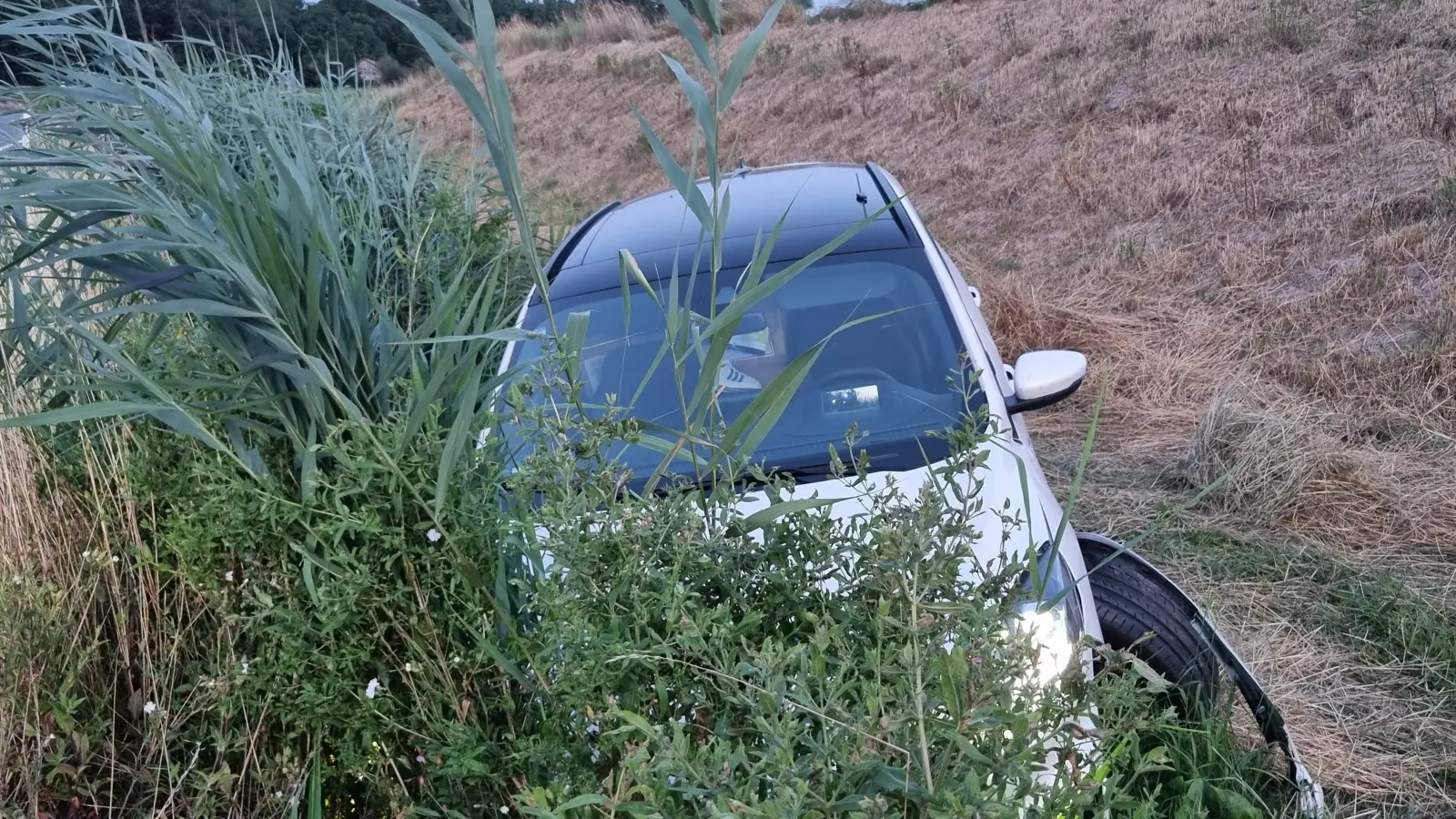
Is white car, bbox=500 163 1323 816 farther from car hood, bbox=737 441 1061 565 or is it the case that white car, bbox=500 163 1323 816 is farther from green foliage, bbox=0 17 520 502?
green foliage, bbox=0 17 520 502

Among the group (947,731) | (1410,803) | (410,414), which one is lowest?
(1410,803)

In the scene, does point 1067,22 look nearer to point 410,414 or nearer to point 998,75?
point 998,75

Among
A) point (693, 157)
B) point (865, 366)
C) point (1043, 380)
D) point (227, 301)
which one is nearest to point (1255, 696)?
point (1043, 380)

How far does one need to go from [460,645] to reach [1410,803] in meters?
2.19

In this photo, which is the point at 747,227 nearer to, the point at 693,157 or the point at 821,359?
the point at 821,359

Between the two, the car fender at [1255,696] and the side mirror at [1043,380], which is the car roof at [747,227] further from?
the car fender at [1255,696]

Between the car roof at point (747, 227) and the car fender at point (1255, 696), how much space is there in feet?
3.85

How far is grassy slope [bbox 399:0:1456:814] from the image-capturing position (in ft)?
10.7

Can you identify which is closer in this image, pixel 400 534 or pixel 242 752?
pixel 400 534

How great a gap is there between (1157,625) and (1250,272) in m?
4.51

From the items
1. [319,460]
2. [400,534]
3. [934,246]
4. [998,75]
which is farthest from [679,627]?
[998,75]

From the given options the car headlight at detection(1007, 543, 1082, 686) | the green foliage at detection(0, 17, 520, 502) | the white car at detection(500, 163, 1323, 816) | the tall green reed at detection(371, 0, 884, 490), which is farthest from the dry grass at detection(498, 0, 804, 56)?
the tall green reed at detection(371, 0, 884, 490)

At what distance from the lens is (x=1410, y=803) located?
8.07 feet

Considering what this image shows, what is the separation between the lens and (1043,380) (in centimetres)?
287
